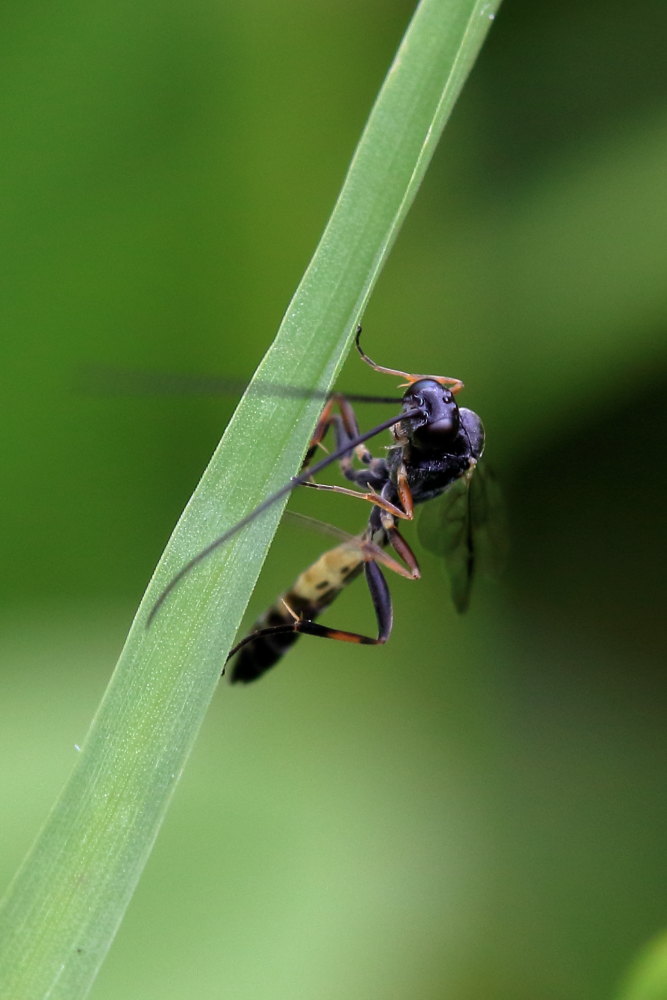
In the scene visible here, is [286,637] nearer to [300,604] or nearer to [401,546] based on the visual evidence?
[300,604]

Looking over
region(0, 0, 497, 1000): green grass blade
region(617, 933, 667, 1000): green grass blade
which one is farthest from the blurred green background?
region(0, 0, 497, 1000): green grass blade

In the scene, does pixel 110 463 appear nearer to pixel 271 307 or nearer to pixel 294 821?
pixel 271 307

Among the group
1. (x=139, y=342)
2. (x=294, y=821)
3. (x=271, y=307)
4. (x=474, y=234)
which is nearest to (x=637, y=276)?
(x=474, y=234)

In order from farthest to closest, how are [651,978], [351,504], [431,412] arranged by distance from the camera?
[351,504] → [431,412] → [651,978]

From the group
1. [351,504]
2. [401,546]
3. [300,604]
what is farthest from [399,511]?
[351,504]

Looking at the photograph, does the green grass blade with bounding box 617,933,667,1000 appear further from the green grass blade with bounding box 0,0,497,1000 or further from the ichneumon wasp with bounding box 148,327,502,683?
the green grass blade with bounding box 0,0,497,1000

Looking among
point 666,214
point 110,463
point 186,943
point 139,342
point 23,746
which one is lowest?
point 186,943
